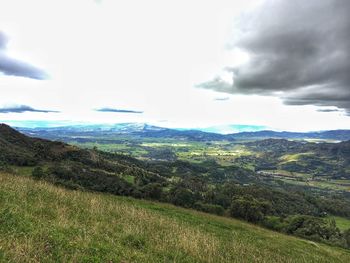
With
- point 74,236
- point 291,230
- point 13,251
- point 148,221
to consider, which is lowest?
point 291,230

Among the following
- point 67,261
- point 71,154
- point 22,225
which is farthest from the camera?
point 71,154

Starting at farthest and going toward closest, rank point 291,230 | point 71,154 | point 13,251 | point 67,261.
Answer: point 71,154
point 291,230
point 67,261
point 13,251

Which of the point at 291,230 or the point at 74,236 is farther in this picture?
the point at 291,230

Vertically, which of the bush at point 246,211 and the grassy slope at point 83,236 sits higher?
the grassy slope at point 83,236

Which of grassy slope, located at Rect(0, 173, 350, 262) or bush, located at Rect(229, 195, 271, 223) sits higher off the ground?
grassy slope, located at Rect(0, 173, 350, 262)

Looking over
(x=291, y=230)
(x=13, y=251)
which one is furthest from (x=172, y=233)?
(x=291, y=230)

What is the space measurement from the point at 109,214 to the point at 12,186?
632 centimetres

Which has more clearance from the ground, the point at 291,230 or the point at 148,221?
the point at 148,221

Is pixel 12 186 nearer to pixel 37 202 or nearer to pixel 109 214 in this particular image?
pixel 37 202

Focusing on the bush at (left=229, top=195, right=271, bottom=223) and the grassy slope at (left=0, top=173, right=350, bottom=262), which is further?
the bush at (left=229, top=195, right=271, bottom=223)

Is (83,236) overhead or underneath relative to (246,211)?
overhead

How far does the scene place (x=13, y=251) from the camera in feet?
26.3

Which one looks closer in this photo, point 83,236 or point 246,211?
point 83,236

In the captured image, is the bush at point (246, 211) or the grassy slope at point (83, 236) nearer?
the grassy slope at point (83, 236)
